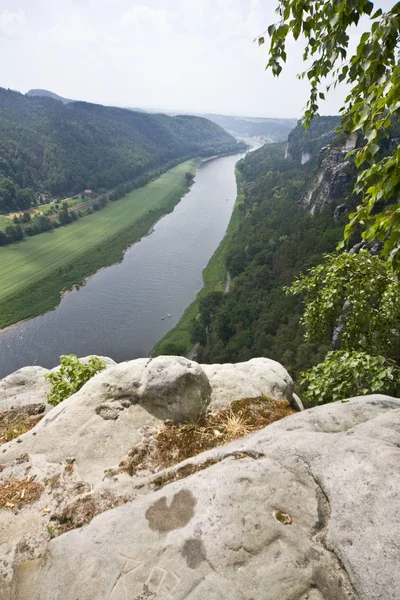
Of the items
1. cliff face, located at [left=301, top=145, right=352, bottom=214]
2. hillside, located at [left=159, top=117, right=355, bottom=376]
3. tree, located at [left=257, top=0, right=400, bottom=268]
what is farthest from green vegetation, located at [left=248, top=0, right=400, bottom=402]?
cliff face, located at [left=301, top=145, right=352, bottom=214]

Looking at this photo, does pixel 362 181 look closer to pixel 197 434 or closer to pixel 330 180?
pixel 197 434

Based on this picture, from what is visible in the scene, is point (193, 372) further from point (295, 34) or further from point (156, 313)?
point (156, 313)

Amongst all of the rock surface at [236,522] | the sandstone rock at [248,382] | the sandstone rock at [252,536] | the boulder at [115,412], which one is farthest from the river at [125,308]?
the sandstone rock at [252,536]

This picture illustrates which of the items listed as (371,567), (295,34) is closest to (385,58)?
(295,34)

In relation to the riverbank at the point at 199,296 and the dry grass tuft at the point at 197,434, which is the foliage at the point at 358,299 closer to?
the dry grass tuft at the point at 197,434

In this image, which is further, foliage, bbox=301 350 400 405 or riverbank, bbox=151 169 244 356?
riverbank, bbox=151 169 244 356

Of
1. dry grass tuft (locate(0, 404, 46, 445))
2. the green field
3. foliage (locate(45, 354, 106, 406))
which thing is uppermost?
foliage (locate(45, 354, 106, 406))

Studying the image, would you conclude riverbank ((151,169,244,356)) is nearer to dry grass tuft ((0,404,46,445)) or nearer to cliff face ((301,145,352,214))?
cliff face ((301,145,352,214))

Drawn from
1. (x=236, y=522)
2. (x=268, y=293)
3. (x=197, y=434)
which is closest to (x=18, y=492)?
(x=197, y=434)
